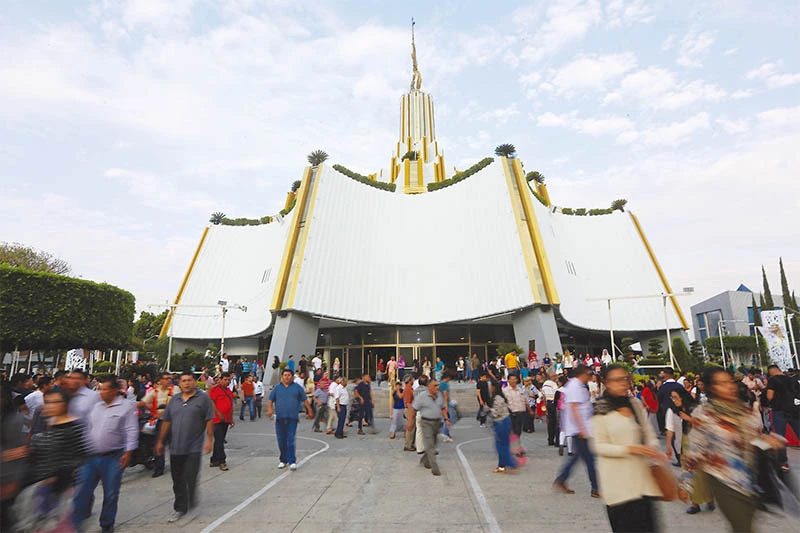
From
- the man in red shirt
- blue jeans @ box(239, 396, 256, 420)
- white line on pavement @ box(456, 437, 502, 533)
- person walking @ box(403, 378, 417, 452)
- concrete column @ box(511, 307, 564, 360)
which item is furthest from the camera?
concrete column @ box(511, 307, 564, 360)

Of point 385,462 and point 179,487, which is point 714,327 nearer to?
point 385,462

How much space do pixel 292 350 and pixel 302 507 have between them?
65.8ft

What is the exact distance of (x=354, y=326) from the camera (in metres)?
29.9

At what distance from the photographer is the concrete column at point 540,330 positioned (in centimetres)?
2417

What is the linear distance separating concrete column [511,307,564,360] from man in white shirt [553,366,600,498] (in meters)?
18.1

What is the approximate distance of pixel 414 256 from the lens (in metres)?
30.2

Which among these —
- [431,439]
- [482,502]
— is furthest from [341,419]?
[482,502]

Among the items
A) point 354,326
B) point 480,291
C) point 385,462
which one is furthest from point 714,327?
point 385,462

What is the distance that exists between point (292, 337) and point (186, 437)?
2003 cm

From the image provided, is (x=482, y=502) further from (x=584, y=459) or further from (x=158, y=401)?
(x=158, y=401)

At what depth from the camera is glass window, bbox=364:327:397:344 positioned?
94.5ft

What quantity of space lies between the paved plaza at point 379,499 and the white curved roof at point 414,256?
17.4 metres

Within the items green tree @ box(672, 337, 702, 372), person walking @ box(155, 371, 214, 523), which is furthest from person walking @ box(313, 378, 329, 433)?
green tree @ box(672, 337, 702, 372)

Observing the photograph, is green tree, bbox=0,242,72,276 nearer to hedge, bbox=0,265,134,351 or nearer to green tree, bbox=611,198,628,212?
hedge, bbox=0,265,134,351
